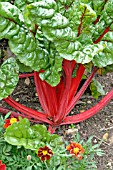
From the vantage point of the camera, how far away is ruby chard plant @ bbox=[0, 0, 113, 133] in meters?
1.91

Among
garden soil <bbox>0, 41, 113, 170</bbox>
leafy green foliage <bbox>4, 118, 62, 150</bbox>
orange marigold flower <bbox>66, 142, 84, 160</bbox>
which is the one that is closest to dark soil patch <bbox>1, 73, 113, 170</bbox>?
garden soil <bbox>0, 41, 113, 170</bbox>

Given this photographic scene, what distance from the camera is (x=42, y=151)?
1.89m

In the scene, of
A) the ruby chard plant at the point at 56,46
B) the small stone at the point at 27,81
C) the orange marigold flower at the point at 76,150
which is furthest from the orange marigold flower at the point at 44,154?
the small stone at the point at 27,81

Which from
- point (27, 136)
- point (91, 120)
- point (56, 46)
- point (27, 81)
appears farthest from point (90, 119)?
point (56, 46)

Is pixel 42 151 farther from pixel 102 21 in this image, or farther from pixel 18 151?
pixel 102 21

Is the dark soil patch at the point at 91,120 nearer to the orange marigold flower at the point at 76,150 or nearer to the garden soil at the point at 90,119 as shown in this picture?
the garden soil at the point at 90,119

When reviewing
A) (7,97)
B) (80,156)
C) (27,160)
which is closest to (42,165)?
(27,160)

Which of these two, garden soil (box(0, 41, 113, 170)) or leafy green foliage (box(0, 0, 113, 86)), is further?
garden soil (box(0, 41, 113, 170))

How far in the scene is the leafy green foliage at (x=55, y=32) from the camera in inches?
73.9

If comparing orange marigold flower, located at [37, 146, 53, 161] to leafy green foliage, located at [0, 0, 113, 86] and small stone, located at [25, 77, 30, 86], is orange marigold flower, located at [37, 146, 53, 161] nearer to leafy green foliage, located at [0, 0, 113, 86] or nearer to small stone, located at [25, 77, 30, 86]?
leafy green foliage, located at [0, 0, 113, 86]

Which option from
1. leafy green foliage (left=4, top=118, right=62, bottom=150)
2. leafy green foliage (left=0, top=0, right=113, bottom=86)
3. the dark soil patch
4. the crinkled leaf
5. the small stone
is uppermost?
leafy green foliage (left=0, top=0, right=113, bottom=86)

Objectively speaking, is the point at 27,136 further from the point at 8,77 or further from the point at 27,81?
the point at 27,81

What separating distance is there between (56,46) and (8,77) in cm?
37

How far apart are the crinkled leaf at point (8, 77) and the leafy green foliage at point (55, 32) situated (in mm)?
145
